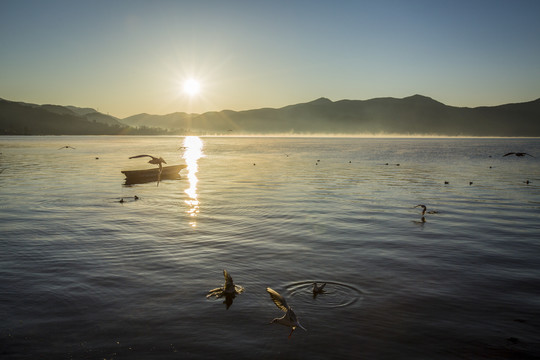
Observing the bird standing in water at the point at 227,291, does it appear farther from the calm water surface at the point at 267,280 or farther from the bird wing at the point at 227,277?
the calm water surface at the point at 267,280

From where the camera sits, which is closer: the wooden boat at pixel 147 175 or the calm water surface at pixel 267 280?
the calm water surface at pixel 267 280

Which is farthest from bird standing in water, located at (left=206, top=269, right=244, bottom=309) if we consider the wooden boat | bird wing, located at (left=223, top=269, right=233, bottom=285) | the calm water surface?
the wooden boat

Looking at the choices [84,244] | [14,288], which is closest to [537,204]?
[84,244]

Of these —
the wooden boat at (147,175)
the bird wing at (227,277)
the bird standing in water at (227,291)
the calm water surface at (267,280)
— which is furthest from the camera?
the wooden boat at (147,175)

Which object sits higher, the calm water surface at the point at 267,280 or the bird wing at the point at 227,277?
the bird wing at the point at 227,277

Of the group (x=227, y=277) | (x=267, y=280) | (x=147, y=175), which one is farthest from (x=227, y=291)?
(x=147, y=175)

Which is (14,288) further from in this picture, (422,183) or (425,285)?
(422,183)

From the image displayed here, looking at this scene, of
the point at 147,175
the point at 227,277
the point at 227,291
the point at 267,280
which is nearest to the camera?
the point at 227,277

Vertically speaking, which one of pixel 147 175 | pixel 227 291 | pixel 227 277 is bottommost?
pixel 147 175

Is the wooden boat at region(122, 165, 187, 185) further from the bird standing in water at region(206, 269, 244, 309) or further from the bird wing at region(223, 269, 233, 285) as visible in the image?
the bird wing at region(223, 269, 233, 285)

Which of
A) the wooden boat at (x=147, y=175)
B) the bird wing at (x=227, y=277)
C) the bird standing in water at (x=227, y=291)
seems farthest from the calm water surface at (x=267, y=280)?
the wooden boat at (x=147, y=175)

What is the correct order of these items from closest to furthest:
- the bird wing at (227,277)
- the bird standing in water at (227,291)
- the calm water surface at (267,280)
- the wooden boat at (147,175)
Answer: the calm water surface at (267,280) → the bird wing at (227,277) → the bird standing in water at (227,291) → the wooden boat at (147,175)

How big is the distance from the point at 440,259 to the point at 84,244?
50.6ft

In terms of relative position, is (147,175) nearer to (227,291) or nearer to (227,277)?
(227,291)
